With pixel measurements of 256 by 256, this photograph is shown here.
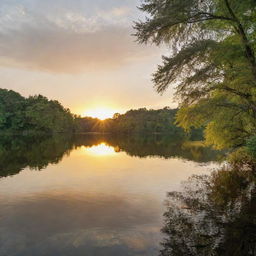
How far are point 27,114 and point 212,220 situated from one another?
339 feet

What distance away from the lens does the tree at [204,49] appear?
12.5 m

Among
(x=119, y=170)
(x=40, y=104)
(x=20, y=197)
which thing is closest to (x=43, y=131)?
(x=40, y=104)

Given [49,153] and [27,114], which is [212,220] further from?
[27,114]

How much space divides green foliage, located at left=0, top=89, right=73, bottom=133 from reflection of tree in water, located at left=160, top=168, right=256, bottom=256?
9616 centimetres

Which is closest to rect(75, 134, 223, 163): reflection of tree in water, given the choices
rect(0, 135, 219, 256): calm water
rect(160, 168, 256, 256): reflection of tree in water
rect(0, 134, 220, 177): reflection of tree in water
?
rect(0, 134, 220, 177): reflection of tree in water

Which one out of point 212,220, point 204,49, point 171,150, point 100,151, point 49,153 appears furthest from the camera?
point 100,151

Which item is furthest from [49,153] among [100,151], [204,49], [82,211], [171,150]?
[204,49]

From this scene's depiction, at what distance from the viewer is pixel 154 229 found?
35.3 feet

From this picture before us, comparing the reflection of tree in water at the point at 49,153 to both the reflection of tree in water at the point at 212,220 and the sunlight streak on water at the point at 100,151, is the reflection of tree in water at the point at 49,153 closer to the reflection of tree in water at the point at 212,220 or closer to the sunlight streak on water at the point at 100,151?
the sunlight streak on water at the point at 100,151

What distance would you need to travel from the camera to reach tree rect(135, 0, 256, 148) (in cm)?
1249

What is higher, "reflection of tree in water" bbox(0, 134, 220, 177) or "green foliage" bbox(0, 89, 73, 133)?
"green foliage" bbox(0, 89, 73, 133)

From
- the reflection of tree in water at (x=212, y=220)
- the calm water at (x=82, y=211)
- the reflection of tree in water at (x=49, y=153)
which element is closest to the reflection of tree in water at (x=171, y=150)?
the reflection of tree in water at (x=49, y=153)

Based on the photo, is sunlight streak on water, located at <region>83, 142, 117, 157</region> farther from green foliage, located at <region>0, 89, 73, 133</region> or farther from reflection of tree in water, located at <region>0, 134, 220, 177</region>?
green foliage, located at <region>0, 89, 73, 133</region>

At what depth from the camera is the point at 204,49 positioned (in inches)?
511
